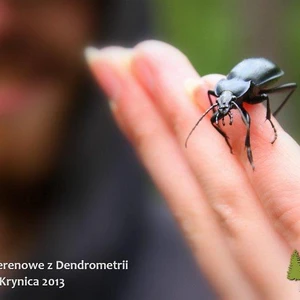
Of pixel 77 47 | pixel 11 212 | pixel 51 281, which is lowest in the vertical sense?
pixel 51 281

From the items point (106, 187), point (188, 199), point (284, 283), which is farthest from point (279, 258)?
point (106, 187)

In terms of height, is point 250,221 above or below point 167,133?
below

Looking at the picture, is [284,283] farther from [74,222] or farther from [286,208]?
[74,222]

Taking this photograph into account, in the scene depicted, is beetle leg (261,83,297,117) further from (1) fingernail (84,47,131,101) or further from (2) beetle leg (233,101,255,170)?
(1) fingernail (84,47,131,101)

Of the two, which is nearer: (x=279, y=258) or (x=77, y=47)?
(x=279, y=258)

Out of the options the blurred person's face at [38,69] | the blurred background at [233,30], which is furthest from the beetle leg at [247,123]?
the blurred person's face at [38,69]

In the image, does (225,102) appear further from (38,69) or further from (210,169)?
(38,69)
